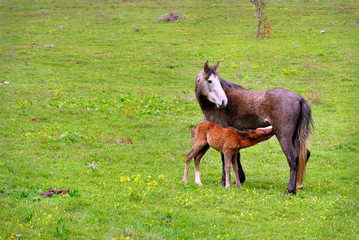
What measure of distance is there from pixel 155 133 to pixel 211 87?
17.7 feet

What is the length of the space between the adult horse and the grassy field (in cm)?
99

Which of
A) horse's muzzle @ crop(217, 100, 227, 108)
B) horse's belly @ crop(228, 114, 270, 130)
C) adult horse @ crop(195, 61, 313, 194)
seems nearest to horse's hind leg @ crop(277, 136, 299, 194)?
adult horse @ crop(195, 61, 313, 194)

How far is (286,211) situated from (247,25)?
36407 mm

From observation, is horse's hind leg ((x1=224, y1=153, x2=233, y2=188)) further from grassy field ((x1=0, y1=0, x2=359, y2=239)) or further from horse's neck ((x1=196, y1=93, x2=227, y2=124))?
horse's neck ((x1=196, y1=93, x2=227, y2=124))

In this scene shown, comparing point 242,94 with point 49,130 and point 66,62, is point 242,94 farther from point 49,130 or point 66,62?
point 66,62

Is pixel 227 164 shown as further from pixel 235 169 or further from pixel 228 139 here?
pixel 228 139

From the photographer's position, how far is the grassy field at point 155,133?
7.26 metres

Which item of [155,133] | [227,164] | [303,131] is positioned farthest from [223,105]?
[155,133]

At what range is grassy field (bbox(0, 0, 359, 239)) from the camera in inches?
286

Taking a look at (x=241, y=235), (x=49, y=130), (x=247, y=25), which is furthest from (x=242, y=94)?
(x=247, y=25)

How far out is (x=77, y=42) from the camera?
115 ft

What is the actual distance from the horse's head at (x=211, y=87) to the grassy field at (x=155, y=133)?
2.17 metres

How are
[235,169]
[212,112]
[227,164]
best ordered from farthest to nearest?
1. [212,112]
2. [235,169]
3. [227,164]

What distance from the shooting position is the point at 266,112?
30.8 feet
